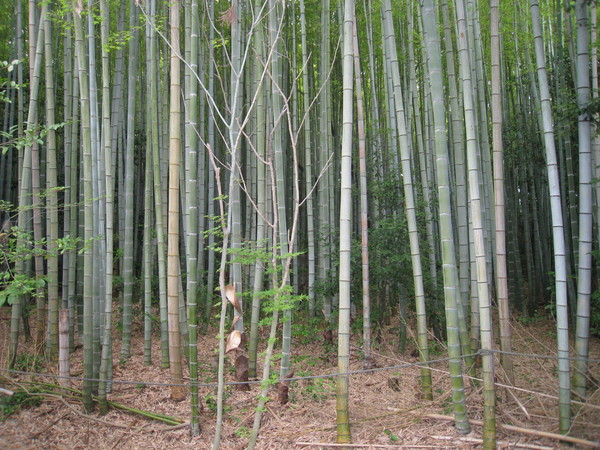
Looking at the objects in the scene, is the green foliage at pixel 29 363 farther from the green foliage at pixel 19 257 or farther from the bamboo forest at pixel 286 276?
the green foliage at pixel 19 257

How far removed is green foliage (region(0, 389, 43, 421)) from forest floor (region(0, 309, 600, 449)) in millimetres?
40

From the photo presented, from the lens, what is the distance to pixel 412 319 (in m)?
5.96

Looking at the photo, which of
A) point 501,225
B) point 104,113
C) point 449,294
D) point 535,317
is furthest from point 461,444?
point 535,317

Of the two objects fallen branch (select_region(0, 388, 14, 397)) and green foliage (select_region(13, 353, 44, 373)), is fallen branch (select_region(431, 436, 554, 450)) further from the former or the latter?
green foliage (select_region(13, 353, 44, 373))

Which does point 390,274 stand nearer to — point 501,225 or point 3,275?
point 501,225

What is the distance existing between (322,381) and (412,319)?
232 centimetres

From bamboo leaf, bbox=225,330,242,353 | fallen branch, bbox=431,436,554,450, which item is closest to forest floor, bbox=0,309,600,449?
fallen branch, bbox=431,436,554,450

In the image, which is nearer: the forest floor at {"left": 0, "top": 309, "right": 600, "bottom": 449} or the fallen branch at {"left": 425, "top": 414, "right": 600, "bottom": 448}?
the fallen branch at {"left": 425, "top": 414, "right": 600, "bottom": 448}

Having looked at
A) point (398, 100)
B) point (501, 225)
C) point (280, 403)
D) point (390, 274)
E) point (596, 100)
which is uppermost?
point (398, 100)

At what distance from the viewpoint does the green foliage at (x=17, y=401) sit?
3346 millimetres

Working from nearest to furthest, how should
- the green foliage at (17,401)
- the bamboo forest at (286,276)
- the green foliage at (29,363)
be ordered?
the bamboo forest at (286,276) → the green foliage at (17,401) → the green foliage at (29,363)

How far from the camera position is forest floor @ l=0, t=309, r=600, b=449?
2.81 metres

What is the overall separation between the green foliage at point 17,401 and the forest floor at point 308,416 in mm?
40

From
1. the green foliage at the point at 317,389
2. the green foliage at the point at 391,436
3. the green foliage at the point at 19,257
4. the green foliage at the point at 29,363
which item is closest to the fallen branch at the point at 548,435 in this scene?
the green foliage at the point at 391,436
